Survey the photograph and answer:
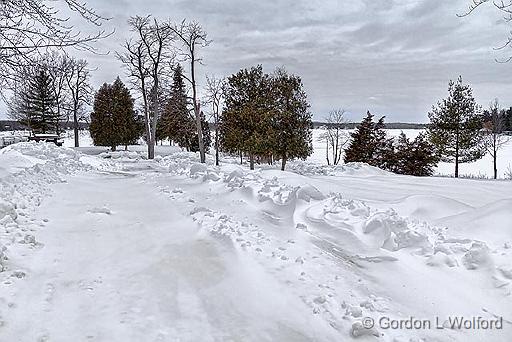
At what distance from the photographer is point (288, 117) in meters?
27.0

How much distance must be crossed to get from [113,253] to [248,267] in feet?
5.81

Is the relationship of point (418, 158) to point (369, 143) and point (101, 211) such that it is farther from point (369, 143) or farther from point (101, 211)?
point (101, 211)

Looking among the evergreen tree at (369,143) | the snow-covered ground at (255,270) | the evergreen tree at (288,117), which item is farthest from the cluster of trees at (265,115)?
the snow-covered ground at (255,270)

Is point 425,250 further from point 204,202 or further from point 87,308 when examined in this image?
point 204,202

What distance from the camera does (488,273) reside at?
13.5 ft

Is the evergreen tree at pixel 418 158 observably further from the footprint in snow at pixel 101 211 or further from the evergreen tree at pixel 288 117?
the footprint in snow at pixel 101 211

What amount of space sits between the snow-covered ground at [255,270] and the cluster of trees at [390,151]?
25.9 meters

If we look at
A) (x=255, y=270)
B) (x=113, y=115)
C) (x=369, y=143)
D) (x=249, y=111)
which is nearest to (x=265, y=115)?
(x=249, y=111)

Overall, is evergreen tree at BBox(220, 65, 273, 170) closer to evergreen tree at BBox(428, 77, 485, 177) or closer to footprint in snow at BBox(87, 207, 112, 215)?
evergreen tree at BBox(428, 77, 485, 177)

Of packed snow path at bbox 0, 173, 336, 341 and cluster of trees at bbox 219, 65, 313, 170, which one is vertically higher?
cluster of trees at bbox 219, 65, 313, 170

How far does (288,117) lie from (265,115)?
2.11 meters

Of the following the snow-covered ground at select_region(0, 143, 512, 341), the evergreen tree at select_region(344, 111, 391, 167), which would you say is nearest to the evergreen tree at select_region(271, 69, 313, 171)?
the evergreen tree at select_region(344, 111, 391, 167)

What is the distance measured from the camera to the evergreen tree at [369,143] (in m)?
34.2

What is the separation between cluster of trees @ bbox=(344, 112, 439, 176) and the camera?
30859 mm
